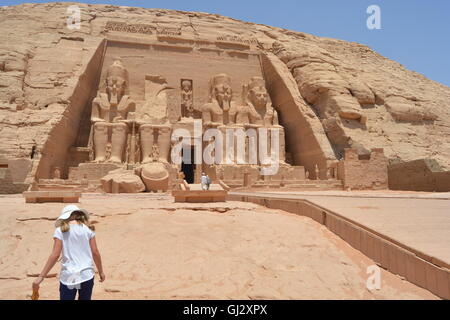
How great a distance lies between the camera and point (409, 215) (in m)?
4.75

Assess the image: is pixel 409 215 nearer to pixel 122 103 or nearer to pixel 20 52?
pixel 122 103

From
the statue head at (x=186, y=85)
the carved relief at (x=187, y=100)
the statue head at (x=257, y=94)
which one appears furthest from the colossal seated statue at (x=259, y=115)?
Result: the statue head at (x=186, y=85)

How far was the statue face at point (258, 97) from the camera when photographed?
19000 mm

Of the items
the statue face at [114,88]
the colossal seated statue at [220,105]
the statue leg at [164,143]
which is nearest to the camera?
the statue leg at [164,143]

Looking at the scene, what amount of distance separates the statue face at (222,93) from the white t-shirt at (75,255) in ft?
54.9

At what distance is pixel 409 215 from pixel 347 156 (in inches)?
424

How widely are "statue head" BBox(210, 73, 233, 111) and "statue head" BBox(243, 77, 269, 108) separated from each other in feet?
3.41

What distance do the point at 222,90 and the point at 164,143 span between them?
4.34 meters

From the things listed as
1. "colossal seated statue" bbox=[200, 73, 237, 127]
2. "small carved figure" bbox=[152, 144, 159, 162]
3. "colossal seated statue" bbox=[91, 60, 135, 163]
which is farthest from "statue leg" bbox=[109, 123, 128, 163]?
"colossal seated statue" bbox=[200, 73, 237, 127]

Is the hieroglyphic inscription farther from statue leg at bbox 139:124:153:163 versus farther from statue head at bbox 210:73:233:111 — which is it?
statue leg at bbox 139:124:153:163

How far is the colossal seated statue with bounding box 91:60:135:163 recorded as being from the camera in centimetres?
1648

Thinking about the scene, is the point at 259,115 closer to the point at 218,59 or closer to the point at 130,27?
the point at 218,59

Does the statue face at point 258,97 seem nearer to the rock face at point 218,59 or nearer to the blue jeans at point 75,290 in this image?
the rock face at point 218,59

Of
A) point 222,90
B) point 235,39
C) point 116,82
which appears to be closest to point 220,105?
point 222,90
